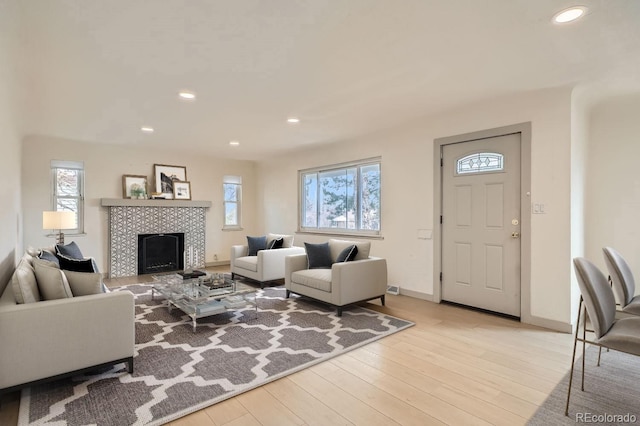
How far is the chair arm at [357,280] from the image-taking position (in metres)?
3.73

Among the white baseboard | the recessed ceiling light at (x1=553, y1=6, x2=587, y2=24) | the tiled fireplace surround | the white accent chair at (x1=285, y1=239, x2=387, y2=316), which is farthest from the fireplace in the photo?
the recessed ceiling light at (x1=553, y1=6, x2=587, y2=24)

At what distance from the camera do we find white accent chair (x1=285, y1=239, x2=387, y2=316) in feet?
12.3

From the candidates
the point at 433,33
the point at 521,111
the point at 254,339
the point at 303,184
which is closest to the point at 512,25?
the point at 433,33

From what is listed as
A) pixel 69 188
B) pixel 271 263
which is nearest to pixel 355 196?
pixel 271 263

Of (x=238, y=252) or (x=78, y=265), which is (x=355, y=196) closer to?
(x=238, y=252)

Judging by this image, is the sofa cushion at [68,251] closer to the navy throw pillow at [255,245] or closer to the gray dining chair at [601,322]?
the navy throw pillow at [255,245]

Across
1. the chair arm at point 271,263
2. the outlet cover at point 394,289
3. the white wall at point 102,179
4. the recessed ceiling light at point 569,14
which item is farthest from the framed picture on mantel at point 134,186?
the recessed ceiling light at point 569,14

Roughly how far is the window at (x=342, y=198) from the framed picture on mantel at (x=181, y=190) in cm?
243

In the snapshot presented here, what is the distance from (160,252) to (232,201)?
1.96 m

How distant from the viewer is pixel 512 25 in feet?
7.25

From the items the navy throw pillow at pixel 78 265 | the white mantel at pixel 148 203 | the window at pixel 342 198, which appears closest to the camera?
the navy throw pillow at pixel 78 265

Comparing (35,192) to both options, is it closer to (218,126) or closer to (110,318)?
(218,126)

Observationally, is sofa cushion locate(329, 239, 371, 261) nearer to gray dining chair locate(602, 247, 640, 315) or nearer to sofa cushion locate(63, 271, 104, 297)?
gray dining chair locate(602, 247, 640, 315)

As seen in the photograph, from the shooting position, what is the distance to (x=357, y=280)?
3865 millimetres
